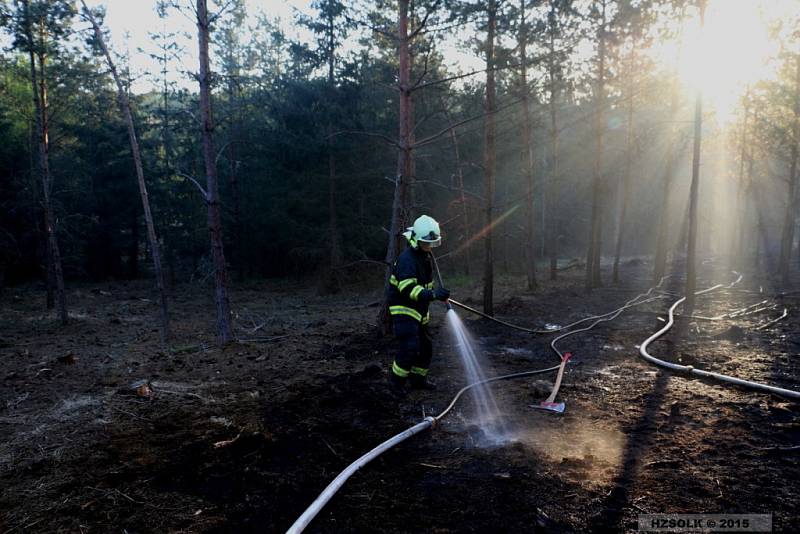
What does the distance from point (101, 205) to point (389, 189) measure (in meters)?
18.2

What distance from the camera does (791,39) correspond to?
17.7 metres

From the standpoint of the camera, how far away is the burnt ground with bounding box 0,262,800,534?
373 cm

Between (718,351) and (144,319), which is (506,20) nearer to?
(718,351)

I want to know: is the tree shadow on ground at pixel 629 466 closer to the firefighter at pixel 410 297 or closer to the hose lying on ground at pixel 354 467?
the hose lying on ground at pixel 354 467

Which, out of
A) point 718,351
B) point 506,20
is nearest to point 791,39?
point 506,20

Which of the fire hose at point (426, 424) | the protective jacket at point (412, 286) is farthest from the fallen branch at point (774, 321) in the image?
the protective jacket at point (412, 286)

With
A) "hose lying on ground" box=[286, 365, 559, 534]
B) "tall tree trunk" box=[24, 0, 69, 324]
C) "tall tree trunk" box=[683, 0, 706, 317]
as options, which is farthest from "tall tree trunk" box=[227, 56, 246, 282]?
"hose lying on ground" box=[286, 365, 559, 534]

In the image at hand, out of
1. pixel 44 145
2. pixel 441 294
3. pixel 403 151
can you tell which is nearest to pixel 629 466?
pixel 441 294

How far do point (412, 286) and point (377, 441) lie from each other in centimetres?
203

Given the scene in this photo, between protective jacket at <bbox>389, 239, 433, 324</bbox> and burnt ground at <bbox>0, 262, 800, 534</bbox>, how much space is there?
1.17 meters

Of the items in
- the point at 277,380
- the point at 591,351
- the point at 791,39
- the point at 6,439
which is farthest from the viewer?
the point at 791,39

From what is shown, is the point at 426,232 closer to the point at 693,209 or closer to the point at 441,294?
the point at 441,294

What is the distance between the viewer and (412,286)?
6.27 metres

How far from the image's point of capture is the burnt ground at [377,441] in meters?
3.73
